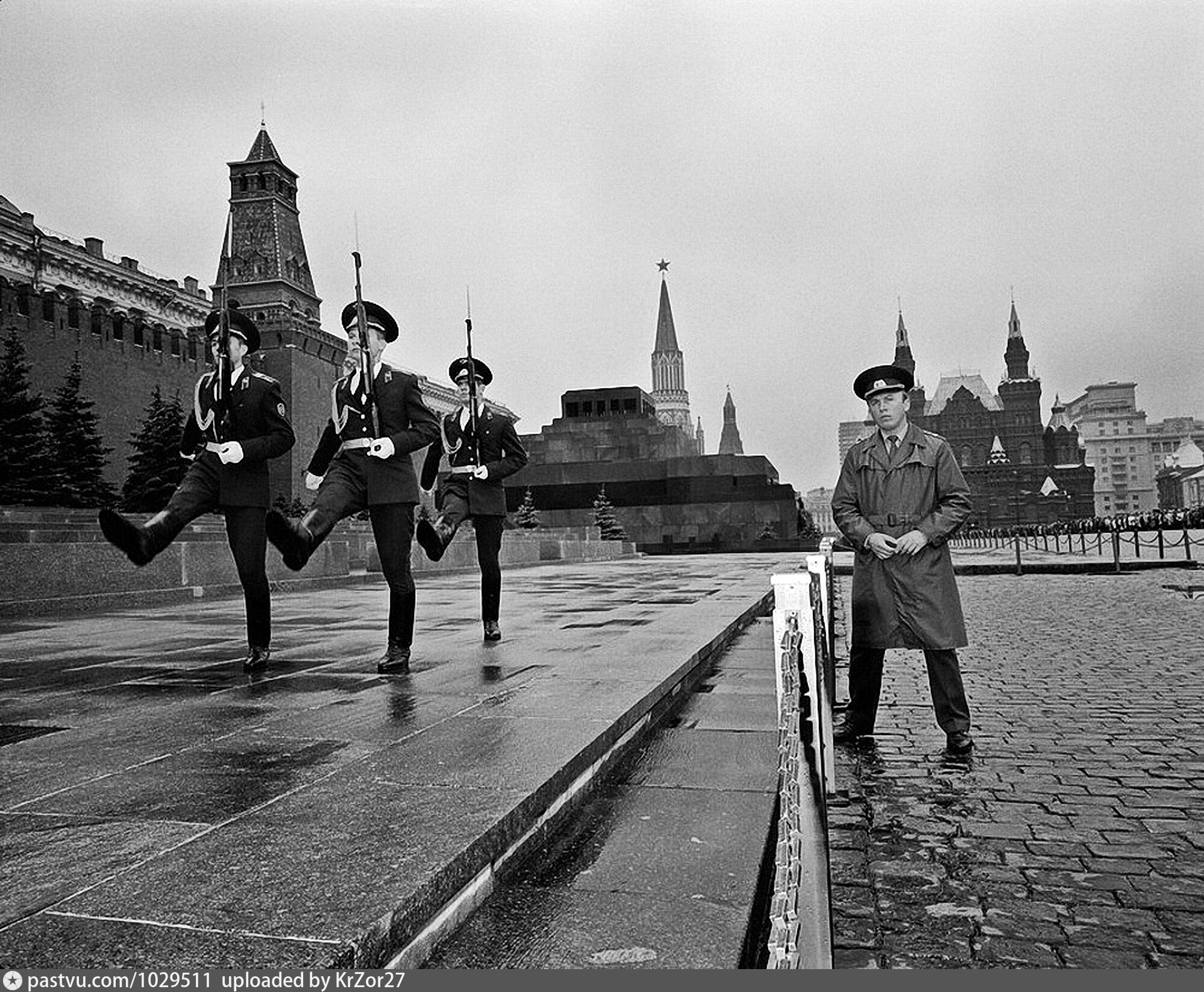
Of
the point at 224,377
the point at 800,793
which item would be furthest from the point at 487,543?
the point at 800,793

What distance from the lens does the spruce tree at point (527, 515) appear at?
3831cm

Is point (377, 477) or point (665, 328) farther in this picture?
point (665, 328)

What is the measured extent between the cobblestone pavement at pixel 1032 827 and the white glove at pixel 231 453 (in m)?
3.29

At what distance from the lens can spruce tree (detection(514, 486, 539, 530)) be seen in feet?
126

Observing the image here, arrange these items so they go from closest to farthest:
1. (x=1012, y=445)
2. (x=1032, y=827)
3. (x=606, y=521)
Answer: (x=1032, y=827) < (x=606, y=521) < (x=1012, y=445)

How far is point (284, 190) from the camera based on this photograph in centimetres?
7275

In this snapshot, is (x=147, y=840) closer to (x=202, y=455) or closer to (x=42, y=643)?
(x=202, y=455)

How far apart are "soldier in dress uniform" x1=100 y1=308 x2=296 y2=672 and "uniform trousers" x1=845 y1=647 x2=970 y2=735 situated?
306cm

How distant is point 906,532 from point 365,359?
3082 mm

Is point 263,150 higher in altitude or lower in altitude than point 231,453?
higher

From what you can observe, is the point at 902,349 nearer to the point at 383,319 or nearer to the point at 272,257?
the point at 272,257

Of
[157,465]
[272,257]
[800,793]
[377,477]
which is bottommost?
[800,793]

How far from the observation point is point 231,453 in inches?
192

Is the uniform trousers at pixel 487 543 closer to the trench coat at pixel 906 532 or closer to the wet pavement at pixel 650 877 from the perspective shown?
the trench coat at pixel 906 532
